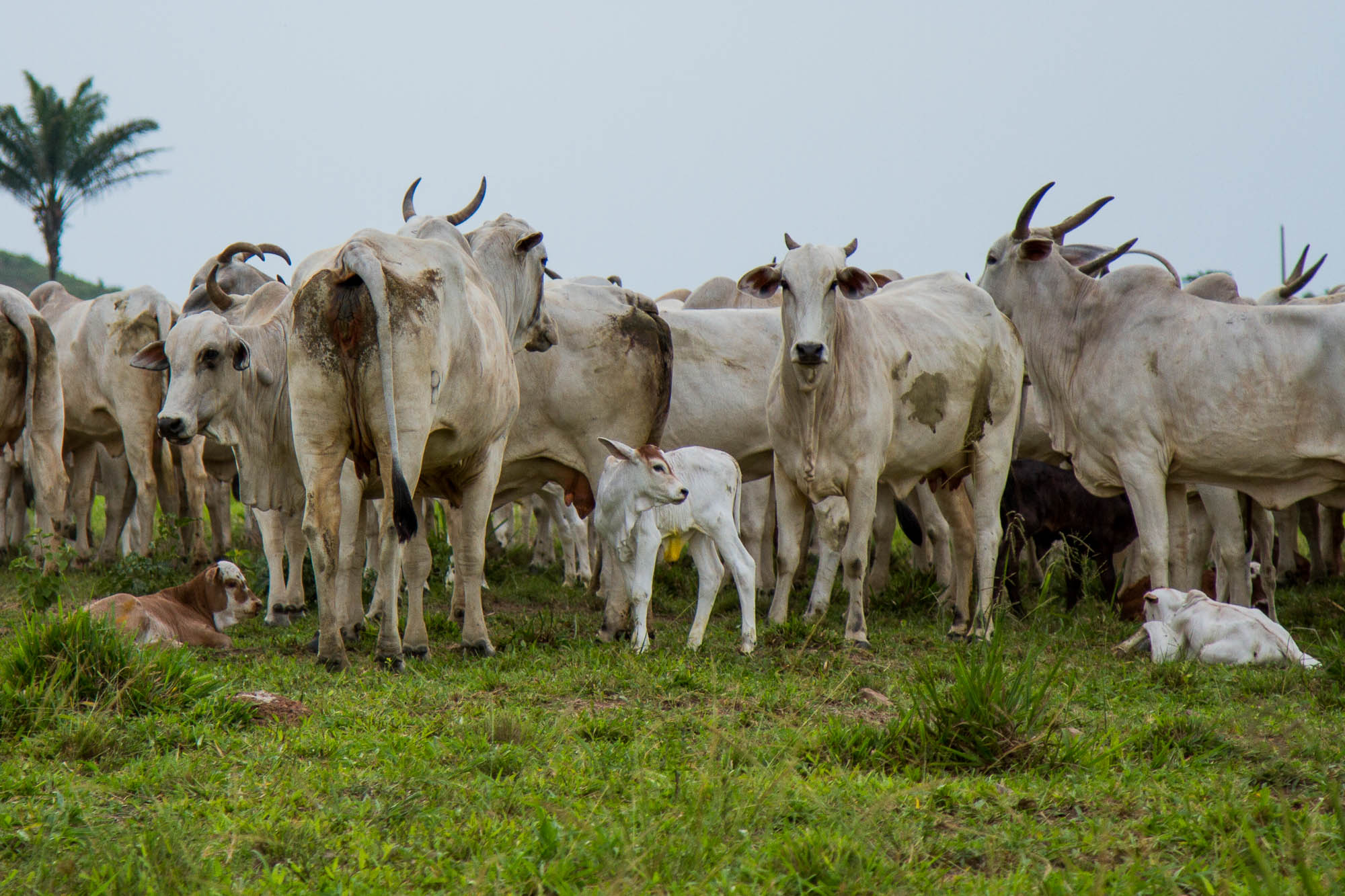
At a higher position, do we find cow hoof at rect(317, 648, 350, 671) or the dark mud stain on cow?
the dark mud stain on cow

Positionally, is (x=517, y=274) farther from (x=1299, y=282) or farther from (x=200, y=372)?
(x=1299, y=282)

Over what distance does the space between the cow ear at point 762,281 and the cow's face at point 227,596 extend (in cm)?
367

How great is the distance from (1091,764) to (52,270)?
1290 inches

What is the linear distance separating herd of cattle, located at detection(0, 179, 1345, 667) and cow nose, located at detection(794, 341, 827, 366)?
0.06 ft

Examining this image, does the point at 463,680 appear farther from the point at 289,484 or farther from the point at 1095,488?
the point at 1095,488

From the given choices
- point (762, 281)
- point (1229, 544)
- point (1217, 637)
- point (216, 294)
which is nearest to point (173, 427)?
point (216, 294)

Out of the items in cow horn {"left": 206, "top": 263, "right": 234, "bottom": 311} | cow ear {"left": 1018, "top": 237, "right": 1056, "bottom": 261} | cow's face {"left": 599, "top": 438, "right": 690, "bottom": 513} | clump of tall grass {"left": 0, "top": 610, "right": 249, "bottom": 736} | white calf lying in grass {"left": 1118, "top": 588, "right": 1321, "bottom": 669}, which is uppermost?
cow ear {"left": 1018, "top": 237, "right": 1056, "bottom": 261}

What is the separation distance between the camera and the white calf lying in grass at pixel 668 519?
6574 millimetres

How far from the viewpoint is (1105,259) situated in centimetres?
903

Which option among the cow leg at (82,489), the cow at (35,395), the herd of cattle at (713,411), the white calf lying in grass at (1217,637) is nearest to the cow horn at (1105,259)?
the herd of cattle at (713,411)

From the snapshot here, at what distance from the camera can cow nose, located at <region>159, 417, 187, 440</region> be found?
23.5 ft

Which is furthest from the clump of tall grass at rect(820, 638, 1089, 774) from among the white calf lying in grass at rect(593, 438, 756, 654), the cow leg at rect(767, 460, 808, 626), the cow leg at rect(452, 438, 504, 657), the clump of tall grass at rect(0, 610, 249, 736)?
the cow leg at rect(767, 460, 808, 626)

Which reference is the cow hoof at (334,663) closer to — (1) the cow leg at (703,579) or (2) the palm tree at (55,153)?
(1) the cow leg at (703,579)

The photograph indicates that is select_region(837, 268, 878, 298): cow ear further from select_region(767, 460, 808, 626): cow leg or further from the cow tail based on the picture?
the cow tail
